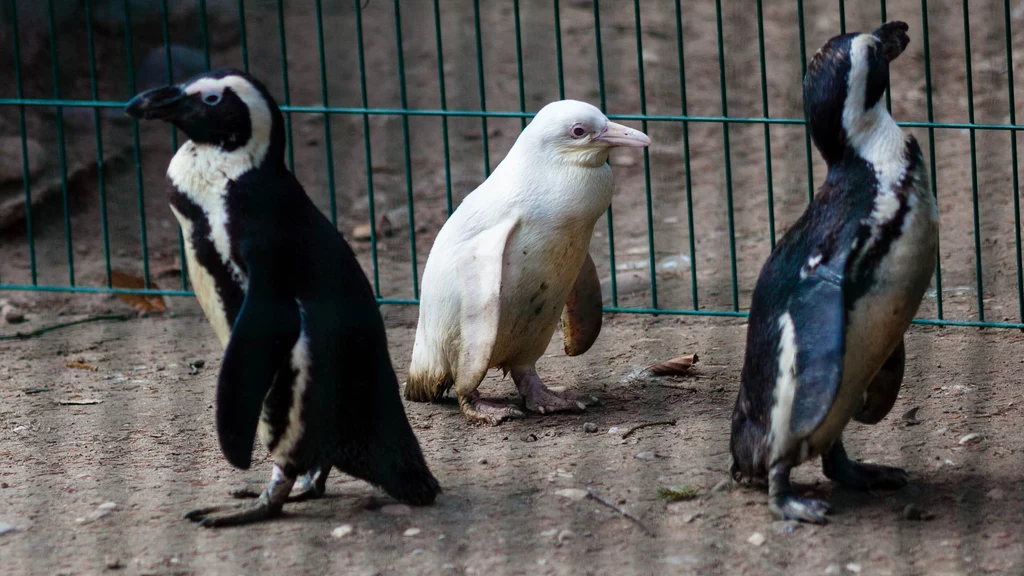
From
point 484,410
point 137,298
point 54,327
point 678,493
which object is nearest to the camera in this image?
point 678,493

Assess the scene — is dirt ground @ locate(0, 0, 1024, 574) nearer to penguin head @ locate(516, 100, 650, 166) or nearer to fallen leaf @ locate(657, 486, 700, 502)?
fallen leaf @ locate(657, 486, 700, 502)

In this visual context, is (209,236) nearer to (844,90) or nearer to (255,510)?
(255,510)

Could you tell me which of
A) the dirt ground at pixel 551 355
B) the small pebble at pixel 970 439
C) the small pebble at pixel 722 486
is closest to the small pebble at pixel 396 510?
the dirt ground at pixel 551 355

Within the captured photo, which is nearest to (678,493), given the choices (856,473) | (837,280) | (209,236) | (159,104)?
(856,473)

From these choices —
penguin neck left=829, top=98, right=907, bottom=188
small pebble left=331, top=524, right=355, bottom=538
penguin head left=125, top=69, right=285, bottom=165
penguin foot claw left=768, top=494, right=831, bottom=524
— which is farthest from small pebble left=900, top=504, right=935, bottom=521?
penguin head left=125, top=69, right=285, bottom=165

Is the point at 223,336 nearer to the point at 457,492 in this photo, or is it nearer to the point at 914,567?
the point at 457,492

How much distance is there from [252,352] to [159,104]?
616mm

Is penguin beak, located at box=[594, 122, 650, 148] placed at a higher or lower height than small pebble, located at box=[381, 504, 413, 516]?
higher

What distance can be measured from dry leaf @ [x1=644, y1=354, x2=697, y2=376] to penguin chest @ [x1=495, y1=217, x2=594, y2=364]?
58 centimetres

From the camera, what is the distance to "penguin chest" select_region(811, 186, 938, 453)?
268 cm

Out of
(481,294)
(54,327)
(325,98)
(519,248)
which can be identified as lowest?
(54,327)

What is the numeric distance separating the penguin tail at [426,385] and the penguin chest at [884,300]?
57.6 inches

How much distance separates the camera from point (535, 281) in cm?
366

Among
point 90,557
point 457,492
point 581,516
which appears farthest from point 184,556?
point 581,516
